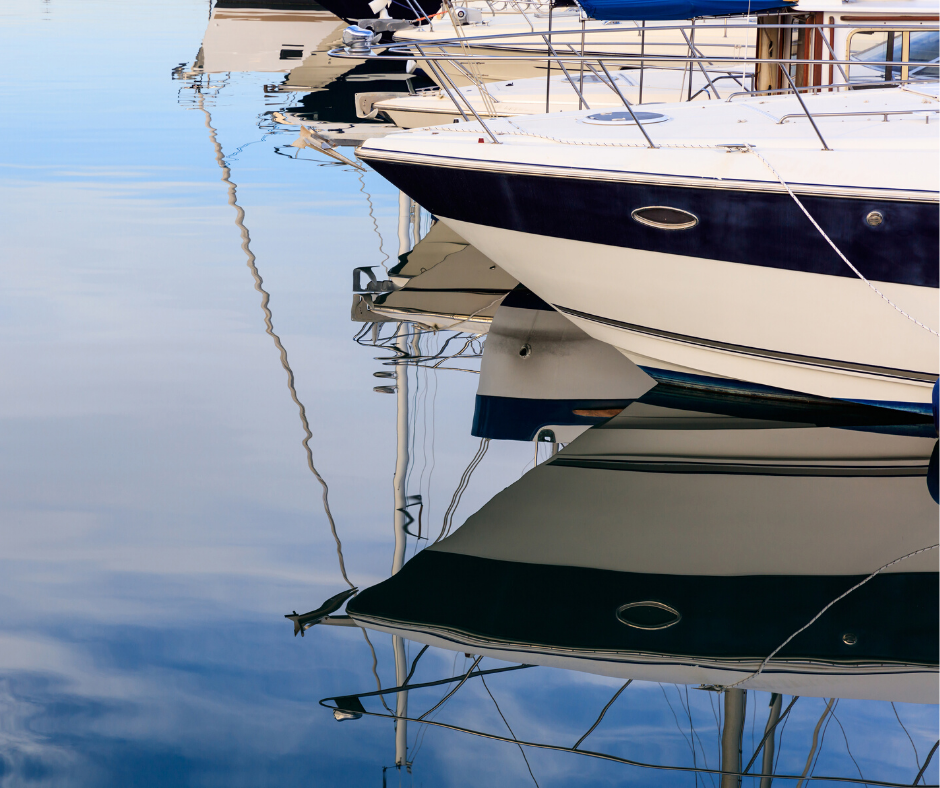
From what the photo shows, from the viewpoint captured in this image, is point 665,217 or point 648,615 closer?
point 648,615

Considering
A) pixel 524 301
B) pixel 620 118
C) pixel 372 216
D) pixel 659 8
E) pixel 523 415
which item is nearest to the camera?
pixel 659 8

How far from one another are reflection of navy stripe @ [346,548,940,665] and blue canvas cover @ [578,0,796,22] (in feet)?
9.64

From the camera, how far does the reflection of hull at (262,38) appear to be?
20156mm

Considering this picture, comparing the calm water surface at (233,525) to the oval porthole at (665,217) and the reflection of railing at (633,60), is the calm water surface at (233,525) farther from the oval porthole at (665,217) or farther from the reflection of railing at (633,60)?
the reflection of railing at (633,60)

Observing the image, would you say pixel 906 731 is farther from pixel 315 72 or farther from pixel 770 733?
pixel 315 72

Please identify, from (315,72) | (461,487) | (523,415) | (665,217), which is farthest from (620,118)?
(315,72)

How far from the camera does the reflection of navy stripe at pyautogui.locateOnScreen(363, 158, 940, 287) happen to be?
4969 millimetres

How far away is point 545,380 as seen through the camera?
244 inches

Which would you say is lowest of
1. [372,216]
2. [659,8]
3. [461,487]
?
[461,487]

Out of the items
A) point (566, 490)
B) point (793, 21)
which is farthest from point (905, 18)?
point (566, 490)

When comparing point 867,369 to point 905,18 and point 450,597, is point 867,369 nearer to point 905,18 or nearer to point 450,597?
point 450,597

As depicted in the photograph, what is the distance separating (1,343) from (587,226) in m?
3.56

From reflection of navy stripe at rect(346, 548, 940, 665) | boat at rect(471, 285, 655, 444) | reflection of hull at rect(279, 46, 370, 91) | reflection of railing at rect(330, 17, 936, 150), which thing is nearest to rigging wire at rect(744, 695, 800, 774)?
reflection of navy stripe at rect(346, 548, 940, 665)

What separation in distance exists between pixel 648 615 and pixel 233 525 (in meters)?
1.75
